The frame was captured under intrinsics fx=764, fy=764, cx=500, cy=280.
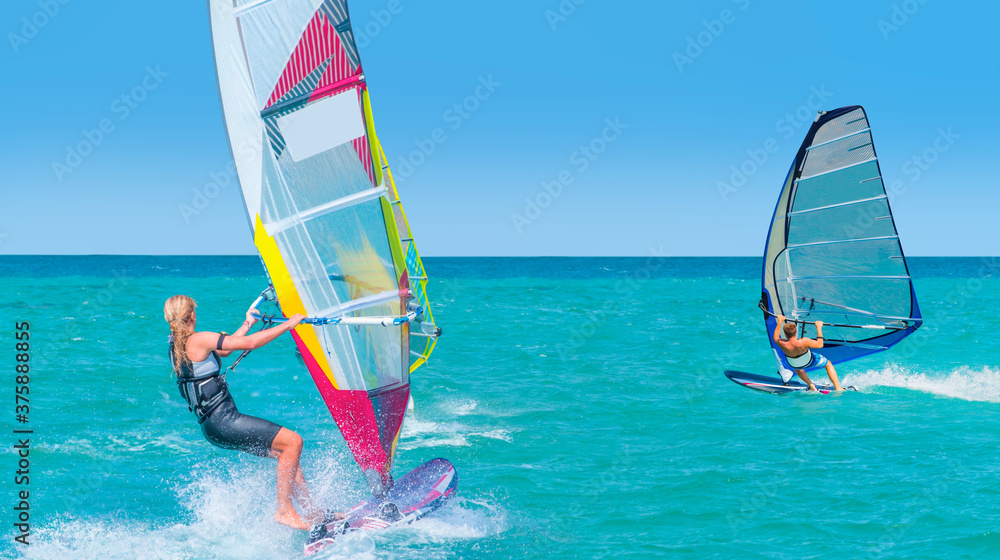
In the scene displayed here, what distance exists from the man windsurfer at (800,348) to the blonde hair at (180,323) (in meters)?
9.56

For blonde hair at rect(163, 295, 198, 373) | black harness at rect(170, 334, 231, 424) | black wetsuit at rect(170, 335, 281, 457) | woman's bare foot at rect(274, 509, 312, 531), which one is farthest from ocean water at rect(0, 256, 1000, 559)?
blonde hair at rect(163, 295, 198, 373)

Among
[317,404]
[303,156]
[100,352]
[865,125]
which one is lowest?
[100,352]

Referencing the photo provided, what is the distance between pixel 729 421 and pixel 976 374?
7.69 meters

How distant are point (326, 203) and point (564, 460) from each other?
497 cm

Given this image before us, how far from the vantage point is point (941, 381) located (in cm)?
1461

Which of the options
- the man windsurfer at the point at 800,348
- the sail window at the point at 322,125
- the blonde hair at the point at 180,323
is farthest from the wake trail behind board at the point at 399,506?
the man windsurfer at the point at 800,348

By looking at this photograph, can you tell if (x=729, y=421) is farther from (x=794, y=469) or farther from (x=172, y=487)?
(x=172, y=487)

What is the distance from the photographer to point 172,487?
8.20m

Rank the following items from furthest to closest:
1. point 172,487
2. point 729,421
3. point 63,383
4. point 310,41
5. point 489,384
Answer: point 489,384, point 63,383, point 729,421, point 172,487, point 310,41

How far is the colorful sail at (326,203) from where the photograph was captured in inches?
209

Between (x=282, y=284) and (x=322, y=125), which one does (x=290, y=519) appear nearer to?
A: (x=282, y=284)

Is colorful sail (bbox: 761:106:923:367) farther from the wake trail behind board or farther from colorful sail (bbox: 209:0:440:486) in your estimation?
colorful sail (bbox: 209:0:440:486)

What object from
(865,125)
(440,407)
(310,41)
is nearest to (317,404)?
(440,407)

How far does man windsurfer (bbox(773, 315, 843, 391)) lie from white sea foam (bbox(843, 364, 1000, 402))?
1601 mm
